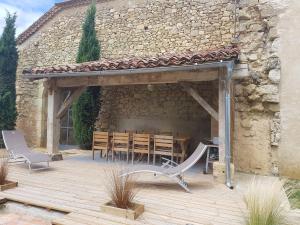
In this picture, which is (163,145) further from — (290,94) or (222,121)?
(290,94)

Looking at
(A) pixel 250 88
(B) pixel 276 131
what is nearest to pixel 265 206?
(B) pixel 276 131

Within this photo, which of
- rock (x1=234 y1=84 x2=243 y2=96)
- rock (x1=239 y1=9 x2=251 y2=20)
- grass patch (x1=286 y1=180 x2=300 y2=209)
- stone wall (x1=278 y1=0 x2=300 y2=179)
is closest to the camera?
grass patch (x1=286 y1=180 x2=300 y2=209)

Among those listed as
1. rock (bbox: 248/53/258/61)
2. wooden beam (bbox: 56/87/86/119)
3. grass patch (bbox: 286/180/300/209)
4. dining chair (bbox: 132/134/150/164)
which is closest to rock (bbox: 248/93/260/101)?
rock (bbox: 248/53/258/61)

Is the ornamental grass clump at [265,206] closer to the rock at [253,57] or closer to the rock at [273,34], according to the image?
the rock at [253,57]

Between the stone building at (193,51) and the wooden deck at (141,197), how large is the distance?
→ 186 centimetres

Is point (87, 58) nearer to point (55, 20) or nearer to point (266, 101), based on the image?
point (55, 20)

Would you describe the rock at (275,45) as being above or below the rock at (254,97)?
above

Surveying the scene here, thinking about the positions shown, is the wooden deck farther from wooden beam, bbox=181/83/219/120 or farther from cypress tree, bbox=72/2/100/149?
cypress tree, bbox=72/2/100/149

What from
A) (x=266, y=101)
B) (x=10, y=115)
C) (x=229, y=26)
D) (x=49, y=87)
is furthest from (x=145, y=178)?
(x=10, y=115)

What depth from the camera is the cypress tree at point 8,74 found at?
9.37 m

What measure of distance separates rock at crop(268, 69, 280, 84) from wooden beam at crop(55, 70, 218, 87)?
5.27ft

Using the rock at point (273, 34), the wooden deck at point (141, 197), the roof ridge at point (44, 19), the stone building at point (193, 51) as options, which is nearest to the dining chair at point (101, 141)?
the wooden deck at point (141, 197)

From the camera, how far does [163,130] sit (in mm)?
8961

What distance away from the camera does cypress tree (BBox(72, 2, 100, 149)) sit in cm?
946
